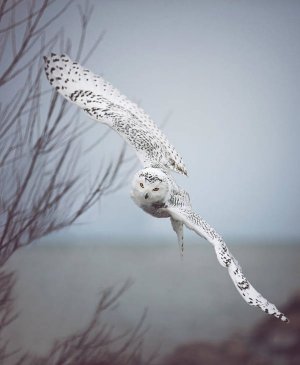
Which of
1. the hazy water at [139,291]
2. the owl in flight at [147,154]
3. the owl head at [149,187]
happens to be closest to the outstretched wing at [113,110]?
the owl in flight at [147,154]

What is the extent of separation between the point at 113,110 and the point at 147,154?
0.67ft

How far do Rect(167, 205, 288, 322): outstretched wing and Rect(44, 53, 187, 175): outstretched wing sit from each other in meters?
0.20

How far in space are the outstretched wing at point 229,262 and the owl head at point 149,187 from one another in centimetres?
6

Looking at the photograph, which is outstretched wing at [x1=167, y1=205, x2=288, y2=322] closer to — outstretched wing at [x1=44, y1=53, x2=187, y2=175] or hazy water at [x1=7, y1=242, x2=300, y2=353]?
outstretched wing at [x1=44, y1=53, x2=187, y2=175]

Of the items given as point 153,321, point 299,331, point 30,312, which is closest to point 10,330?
point 30,312

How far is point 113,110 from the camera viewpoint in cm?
165

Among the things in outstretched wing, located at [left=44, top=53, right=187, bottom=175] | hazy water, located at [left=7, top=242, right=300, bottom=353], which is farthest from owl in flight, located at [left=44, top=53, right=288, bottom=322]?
hazy water, located at [left=7, top=242, right=300, bottom=353]

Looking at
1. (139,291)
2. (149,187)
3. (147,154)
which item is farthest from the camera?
(139,291)

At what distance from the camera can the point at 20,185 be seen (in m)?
1.93

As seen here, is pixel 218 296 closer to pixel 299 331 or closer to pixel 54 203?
pixel 299 331

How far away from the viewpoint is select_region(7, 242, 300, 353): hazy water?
249 centimetres

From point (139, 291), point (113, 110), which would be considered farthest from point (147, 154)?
point (139, 291)

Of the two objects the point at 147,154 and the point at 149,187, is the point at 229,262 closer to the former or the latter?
the point at 149,187

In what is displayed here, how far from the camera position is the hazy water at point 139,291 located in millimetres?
2486
